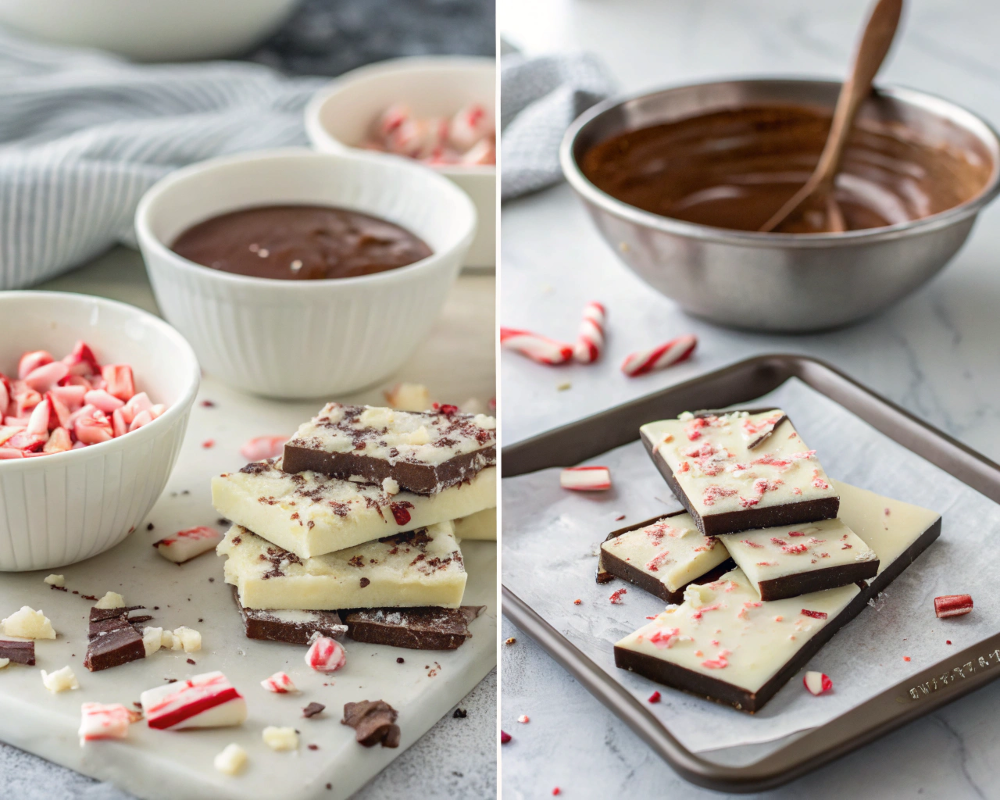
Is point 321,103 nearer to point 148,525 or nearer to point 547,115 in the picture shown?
point 547,115

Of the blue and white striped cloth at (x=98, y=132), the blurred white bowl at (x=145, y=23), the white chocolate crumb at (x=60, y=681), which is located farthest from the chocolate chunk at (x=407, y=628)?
the blurred white bowl at (x=145, y=23)

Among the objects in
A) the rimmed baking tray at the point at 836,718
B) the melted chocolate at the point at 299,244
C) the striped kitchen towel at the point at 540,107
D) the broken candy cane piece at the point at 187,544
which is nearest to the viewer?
the rimmed baking tray at the point at 836,718

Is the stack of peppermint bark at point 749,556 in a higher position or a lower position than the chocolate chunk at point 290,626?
higher

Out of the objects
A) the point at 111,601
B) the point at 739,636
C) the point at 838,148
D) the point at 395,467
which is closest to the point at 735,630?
the point at 739,636

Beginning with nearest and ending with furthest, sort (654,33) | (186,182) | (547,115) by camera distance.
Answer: (186,182), (547,115), (654,33)

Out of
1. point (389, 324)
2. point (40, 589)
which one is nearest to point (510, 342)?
point (389, 324)

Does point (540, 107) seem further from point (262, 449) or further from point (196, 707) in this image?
point (196, 707)

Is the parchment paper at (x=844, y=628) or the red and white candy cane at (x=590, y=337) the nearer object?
the parchment paper at (x=844, y=628)

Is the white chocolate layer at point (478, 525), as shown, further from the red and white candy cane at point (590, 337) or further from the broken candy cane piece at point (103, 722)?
the red and white candy cane at point (590, 337)

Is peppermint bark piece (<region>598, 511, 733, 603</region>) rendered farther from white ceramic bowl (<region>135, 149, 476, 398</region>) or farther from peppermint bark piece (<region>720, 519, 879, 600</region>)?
white ceramic bowl (<region>135, 149, 476, 398</region>)
